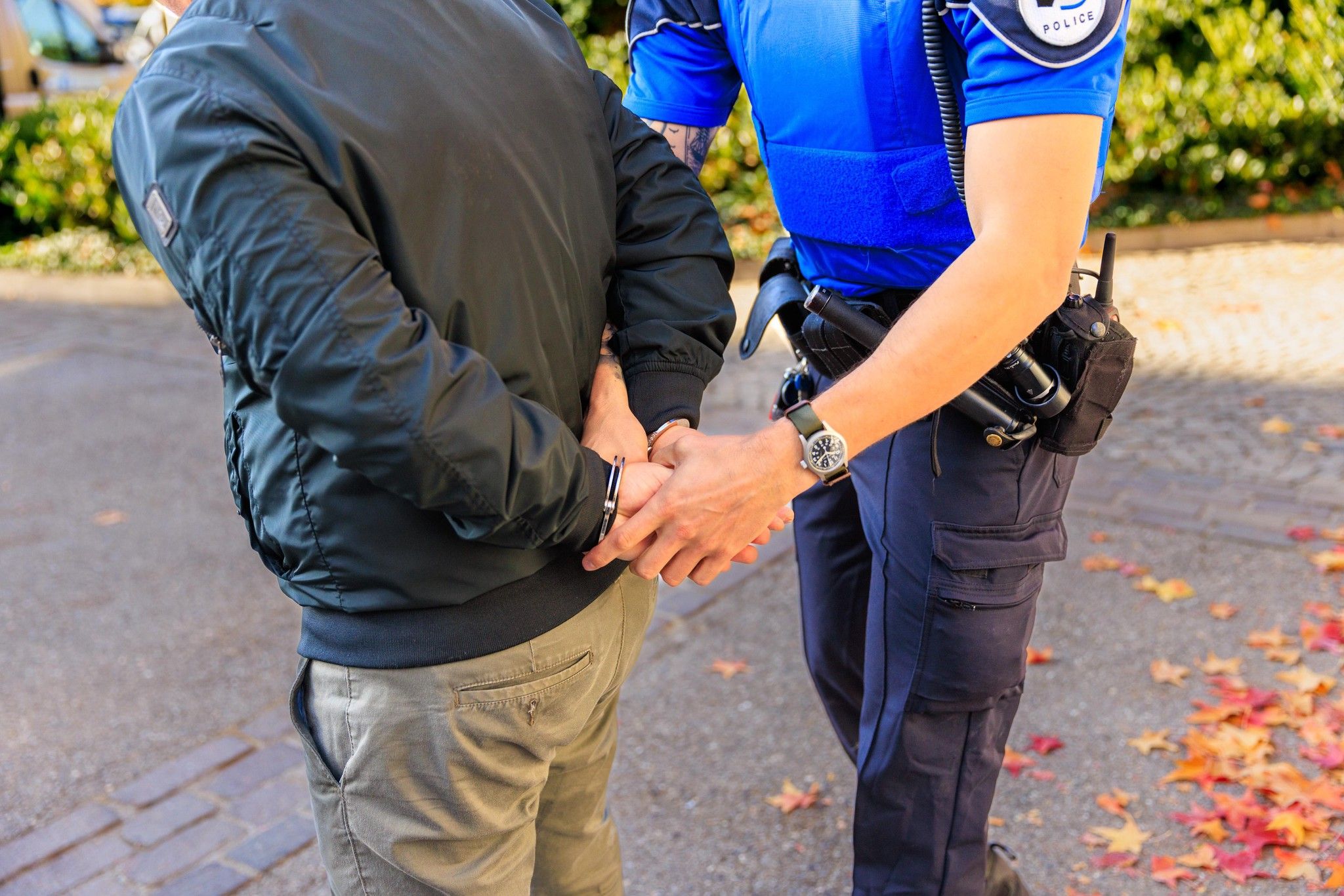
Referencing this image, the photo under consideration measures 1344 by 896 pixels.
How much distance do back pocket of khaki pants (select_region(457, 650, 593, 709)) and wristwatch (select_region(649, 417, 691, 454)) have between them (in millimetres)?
320

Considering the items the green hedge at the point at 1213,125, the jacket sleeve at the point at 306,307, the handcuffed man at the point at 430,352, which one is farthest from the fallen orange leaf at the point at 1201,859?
the green hedge at the point at 1213,125

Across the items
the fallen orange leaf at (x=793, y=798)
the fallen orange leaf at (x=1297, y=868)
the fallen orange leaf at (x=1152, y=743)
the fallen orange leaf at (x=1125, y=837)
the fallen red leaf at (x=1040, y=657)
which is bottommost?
the fallen red leaf at (x=1040, y=657)

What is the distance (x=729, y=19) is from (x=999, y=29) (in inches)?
27.5

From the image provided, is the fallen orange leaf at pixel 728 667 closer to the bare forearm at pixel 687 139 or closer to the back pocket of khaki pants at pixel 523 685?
the bare forearm at pixel 687 139

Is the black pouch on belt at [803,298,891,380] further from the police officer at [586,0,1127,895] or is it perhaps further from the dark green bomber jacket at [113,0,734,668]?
the dark green bomber jacket at [113,0,734,668]

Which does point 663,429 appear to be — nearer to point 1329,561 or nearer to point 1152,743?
point 1152,743

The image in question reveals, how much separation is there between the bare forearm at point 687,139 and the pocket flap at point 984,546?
858 millimetres

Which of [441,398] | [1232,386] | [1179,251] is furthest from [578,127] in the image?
[1179,251]

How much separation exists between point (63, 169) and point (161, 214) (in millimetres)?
10930

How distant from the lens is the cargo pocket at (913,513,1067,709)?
1891mm

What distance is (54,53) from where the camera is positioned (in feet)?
44.5

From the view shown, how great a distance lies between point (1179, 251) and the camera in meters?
7.99

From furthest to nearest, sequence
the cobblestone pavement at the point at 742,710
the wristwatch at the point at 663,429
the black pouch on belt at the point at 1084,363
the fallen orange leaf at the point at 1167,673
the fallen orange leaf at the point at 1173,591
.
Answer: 1. the fallen orange leaf at the point at 1173,591
2. the fallen orange leaf at the point at 1167,673
3. the cobblestone pavement at the point at 742,710
4. the black pouch on belt at the point at 1084,363
5. the wristwatch at the point at 663,429

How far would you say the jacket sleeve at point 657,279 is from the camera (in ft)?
5.61
